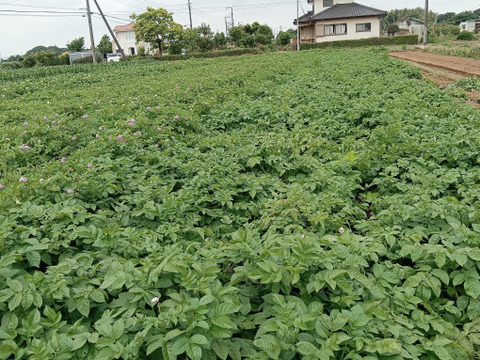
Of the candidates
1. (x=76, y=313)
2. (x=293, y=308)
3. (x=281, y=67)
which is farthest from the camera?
(x=281, y=67)

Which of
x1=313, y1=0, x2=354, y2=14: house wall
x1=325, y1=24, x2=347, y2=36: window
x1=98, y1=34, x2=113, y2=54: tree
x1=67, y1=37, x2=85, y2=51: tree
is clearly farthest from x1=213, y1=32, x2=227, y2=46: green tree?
x1=67, y1=37, x2=85, y2=51: tree

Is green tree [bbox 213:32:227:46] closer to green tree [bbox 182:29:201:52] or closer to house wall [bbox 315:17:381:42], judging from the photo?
green tree [bbox 182:29:201:52]

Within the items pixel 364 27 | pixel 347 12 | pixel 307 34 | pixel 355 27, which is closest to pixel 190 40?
pixel 307 34

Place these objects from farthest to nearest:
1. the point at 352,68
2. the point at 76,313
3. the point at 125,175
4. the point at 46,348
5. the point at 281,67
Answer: the point at 281,67 < the point at 352,68 < the point at 125,175 < the point at 76,313 < the point at 46,348

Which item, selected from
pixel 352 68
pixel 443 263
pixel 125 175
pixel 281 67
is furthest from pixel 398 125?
pixel 281 67

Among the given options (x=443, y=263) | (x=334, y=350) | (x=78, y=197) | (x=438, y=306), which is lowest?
(x=438, y=306)

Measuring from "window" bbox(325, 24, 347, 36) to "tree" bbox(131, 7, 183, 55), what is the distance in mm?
18771

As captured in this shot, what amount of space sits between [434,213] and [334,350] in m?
1.52

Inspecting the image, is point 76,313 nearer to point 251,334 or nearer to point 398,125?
point 251,334

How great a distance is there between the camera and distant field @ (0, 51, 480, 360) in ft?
5.51

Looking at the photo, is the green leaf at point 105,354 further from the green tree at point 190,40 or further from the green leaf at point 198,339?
the green tree at point 190,40

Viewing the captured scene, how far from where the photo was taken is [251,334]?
192 cm

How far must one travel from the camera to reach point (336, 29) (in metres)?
44.3

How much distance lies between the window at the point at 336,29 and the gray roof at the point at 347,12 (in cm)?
113
